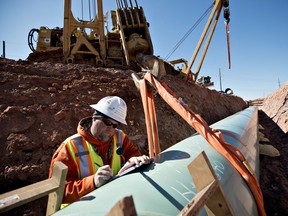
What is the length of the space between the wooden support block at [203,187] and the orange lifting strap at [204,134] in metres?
0.67

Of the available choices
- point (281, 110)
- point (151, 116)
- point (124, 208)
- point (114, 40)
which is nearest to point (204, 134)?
point (151, 116)

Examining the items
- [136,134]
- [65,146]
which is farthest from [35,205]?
[136,134]

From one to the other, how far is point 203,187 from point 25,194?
111 centimetres

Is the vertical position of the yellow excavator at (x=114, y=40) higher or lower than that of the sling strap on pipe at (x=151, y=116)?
higher

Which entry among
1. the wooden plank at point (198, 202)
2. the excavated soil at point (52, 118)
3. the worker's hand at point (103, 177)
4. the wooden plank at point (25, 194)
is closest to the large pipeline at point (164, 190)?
the worker's hand at point (103, 177)

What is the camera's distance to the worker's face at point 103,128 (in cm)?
231

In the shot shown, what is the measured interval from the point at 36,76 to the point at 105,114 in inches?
163

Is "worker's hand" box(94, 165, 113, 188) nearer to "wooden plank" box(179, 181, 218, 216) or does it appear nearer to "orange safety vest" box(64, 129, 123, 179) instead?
"orange safety vest" box(64, 129, 123, 179)

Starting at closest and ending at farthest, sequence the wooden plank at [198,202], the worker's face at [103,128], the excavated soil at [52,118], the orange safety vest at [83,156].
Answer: the wooden plank at [198,202], the orange safety vest at [83,156], the worker's face at [103,128], the excavated soil at [52,118]

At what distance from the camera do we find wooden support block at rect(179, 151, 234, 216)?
115cm

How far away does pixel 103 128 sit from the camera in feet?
7.64

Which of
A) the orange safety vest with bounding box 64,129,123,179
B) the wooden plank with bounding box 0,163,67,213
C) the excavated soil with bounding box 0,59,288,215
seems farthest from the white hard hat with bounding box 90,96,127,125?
the excavated soil with bounding box 0,59,288,215

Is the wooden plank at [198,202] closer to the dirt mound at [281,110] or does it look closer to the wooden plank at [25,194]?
the wooden plank at [25,194]

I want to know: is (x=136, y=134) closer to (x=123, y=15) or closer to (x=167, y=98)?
(x=167, y=98)
